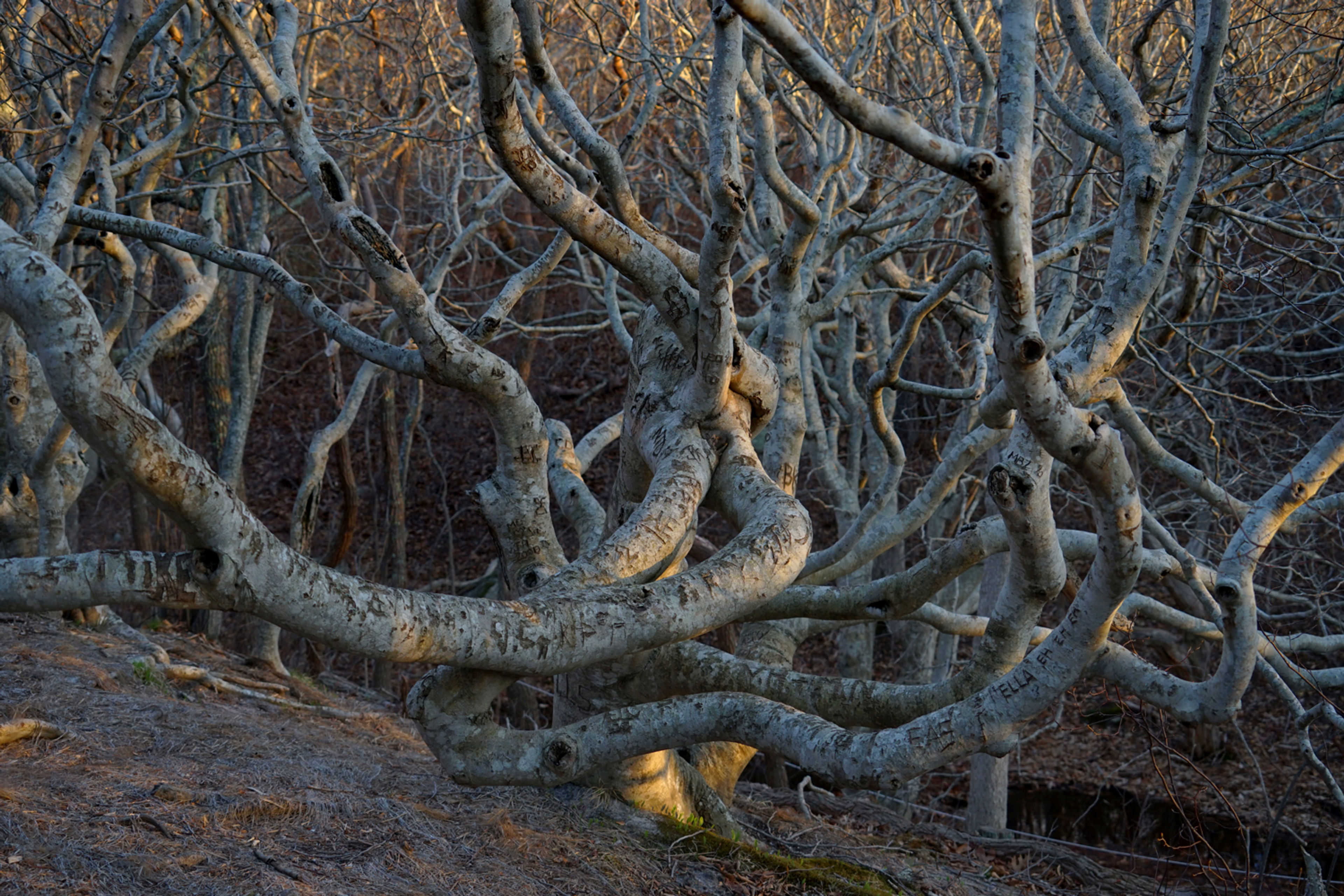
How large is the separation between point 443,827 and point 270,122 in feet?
12.9

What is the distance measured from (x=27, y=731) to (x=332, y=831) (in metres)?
1.58

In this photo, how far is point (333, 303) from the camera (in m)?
14.0

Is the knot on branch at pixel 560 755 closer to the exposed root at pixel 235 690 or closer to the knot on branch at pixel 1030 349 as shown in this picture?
the knot on branch at pixel 1030 349

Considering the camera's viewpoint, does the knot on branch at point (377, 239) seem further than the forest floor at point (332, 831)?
No

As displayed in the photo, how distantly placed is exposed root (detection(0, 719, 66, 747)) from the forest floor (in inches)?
1.4

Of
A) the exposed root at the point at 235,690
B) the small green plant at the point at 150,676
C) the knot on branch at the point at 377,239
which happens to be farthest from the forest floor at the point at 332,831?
the knot on branch at the point at 377,239

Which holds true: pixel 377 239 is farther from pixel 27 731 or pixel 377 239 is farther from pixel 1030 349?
pixel 27 731

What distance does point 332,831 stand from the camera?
360cm

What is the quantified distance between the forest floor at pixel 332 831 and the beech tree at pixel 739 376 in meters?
0.40

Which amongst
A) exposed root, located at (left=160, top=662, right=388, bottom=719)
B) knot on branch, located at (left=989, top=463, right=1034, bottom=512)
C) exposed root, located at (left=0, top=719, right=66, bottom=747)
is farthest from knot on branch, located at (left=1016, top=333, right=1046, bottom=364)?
exposed root, located at (left=160, top=662, right=388, bottom=719)

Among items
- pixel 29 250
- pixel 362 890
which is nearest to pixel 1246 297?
pixel 362 890

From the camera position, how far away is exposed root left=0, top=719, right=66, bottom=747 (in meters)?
4.08

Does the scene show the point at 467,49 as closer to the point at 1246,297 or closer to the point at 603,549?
the point at 1246,297

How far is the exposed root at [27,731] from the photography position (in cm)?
408
